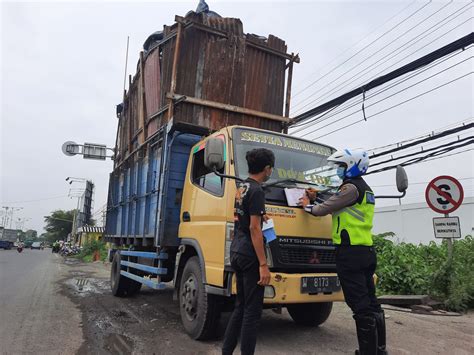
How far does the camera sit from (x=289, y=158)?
15.3 feet

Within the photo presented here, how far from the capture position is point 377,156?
37.5 feet

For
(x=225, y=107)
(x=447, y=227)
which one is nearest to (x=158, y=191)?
(x=225, y=107)

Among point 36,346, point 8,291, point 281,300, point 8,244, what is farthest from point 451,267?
point 8,244

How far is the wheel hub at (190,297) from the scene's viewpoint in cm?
447

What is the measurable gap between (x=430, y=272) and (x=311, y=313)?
3651mm

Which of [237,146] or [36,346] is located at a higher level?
[237,146]

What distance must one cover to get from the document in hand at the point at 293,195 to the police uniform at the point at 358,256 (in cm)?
43

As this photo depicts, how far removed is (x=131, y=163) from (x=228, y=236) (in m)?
4.35

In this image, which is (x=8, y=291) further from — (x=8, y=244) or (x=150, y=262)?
(x=8, y=244)

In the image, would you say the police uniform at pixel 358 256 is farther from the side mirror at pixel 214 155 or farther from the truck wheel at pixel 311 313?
the truck wheel at pixel 311 313

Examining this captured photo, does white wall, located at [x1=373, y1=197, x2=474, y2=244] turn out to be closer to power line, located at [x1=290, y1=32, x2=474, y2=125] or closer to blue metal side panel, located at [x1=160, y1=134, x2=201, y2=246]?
power line, located at [x1=290, y1=32, x2=474, y2=125]

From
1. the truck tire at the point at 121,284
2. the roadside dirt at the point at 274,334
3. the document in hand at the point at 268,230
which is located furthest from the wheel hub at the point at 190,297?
the truck tire at the point at 121,284

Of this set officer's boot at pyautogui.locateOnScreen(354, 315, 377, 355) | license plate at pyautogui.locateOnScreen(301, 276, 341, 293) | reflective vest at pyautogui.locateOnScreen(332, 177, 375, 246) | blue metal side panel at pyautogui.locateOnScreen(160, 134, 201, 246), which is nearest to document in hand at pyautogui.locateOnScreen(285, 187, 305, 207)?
reflective vest at pyautogui.locateOnScreen(332, 177, 375, 246)

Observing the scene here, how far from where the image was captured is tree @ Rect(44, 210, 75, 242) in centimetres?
8362
